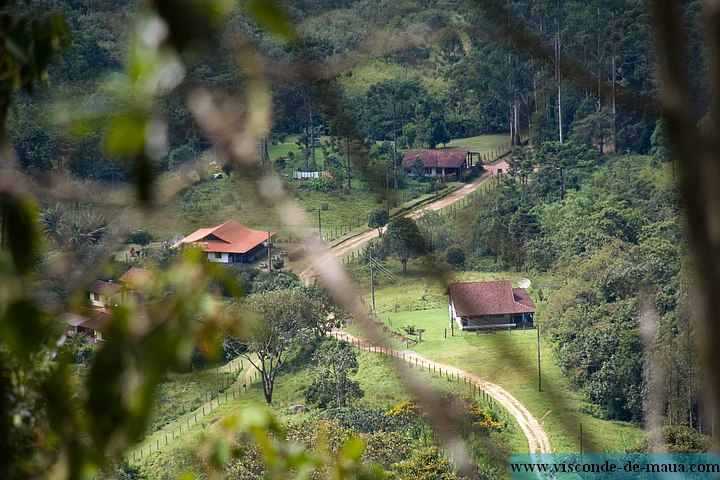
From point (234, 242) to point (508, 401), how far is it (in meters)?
3.84

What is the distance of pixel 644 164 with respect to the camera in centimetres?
1126

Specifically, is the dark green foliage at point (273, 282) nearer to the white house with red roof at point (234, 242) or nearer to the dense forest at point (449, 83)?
the white house with red roof at point (234, 242)

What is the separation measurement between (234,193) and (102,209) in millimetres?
4224

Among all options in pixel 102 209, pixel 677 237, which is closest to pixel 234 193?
pixel 102 209

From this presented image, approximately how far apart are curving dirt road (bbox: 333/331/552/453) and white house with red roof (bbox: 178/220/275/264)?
1.62m

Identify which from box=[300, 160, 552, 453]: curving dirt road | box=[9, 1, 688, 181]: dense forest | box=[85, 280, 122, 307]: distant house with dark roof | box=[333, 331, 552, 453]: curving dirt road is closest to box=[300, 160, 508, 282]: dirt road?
box=[300, 160, 552, 453]: curving dirt road

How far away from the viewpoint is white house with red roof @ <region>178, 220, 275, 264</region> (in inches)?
366

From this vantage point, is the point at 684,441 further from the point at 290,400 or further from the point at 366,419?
the point at 290,400

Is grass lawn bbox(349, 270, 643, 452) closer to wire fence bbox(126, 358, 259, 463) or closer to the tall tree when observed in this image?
the tall tree

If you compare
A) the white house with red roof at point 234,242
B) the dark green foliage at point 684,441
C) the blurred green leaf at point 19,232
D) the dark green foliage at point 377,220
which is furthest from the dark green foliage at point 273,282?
the blurred green leaf at point 19,232

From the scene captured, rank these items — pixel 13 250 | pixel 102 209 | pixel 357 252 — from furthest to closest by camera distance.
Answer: pixel 357 252 < pixel 102 209 < pixel 13 250

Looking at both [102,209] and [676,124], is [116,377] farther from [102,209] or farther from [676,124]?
[102,209]

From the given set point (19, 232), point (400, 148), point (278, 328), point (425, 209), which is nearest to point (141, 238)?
point (278, 328)

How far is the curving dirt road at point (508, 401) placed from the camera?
604 centimetres
